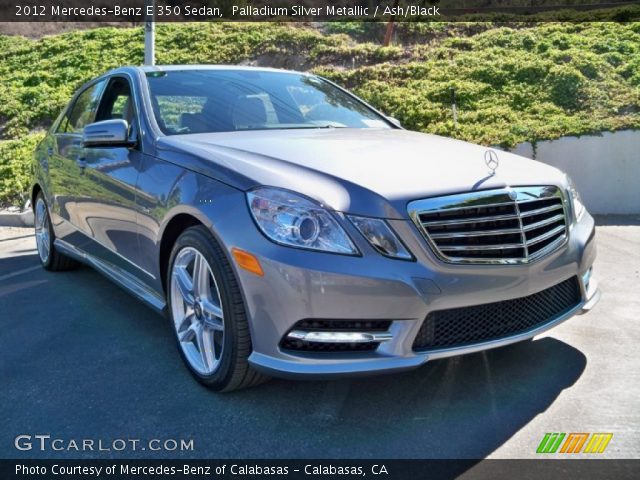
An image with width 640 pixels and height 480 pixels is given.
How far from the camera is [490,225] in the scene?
2682 mm

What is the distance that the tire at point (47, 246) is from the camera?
5258 mm

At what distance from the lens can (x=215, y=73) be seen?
14.0ft

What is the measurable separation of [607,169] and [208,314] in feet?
21.8

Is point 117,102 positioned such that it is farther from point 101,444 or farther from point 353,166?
point 101,444

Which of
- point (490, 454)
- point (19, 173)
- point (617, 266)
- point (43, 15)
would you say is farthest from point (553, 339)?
point (43, 15)

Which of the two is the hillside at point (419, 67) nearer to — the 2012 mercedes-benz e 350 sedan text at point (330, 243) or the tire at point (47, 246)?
the tire at point (47, 246)

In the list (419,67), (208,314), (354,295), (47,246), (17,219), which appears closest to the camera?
(354,295)

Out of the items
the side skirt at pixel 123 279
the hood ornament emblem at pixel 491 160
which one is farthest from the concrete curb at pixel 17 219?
the hood ornament emblem at pixel 491 160

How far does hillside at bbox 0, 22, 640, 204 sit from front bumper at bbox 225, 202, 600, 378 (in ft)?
21.4

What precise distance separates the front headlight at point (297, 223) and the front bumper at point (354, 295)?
0.14ft

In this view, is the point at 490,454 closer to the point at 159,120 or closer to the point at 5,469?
the point at 5,469

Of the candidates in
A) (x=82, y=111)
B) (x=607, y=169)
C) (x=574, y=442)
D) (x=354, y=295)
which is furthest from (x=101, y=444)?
(x=607, y=169)

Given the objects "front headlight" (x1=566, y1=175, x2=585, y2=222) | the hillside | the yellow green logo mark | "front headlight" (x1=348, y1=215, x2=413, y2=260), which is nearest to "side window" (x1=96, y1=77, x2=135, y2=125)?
"front headlight" (x1=348, y1=215, x2=413, y2=260)

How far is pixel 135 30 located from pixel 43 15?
6321 mm
